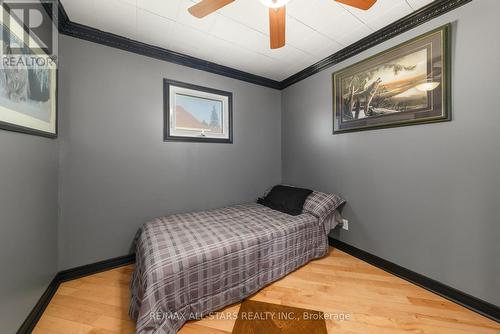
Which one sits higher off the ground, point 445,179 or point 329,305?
point 445,179

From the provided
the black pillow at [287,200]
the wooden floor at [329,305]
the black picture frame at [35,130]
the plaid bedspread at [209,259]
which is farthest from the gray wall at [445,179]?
the black picture frame at [35,130]

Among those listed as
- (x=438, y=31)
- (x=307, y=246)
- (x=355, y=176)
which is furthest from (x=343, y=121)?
(x=307, y=246)

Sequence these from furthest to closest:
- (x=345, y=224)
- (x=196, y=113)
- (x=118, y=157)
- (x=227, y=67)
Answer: (x=227, y=67), (x=196, y=113), (x=345, y=224), (x=118, y=157)

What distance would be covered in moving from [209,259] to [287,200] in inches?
52.6

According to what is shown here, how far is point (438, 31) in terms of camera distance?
155 centimetres

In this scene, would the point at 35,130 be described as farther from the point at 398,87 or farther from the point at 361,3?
the point at 398,87

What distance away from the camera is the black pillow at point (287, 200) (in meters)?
2.32

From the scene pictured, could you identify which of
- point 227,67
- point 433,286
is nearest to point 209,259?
point 433,286

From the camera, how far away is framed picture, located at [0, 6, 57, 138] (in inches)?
41.8

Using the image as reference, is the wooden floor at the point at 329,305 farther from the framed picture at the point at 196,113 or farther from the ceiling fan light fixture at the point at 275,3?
the ceiling fan light fixture at the point at 275,3

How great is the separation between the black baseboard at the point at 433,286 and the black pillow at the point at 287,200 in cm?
75

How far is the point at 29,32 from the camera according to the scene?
1287 millimetres

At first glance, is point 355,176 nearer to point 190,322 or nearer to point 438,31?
point 438,31

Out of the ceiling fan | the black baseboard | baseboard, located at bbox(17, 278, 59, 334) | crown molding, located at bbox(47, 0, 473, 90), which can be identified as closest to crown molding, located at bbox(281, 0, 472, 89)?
crown molding, located at bbox(47, 0, 473, 90)
